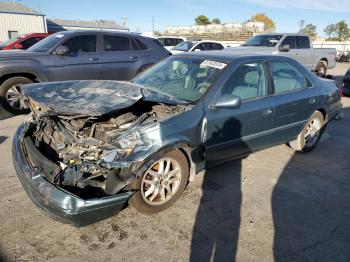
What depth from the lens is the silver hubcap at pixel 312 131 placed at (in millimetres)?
4910

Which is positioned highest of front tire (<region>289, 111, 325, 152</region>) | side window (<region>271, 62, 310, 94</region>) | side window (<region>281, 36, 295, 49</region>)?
side window (<region>281, 36, 295, 49</region>)

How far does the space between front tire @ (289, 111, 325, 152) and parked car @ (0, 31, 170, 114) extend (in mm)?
4395

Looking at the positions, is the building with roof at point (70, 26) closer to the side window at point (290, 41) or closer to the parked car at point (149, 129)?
the side window at point (290, 41)

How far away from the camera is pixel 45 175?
8.64 feet

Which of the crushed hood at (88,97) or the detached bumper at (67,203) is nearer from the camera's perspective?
the detached bumper at (67,203)

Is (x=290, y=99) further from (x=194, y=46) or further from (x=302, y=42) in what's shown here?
(x=194, y=46)

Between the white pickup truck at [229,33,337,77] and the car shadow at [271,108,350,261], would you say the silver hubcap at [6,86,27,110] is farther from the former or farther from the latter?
the white pickup truck at [229,33,337,77]

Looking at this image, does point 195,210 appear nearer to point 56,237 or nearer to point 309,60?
point 56,237

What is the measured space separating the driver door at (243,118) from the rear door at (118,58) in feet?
13.9

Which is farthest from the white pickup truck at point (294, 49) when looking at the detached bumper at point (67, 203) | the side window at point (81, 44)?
the detached bumper at point (67, 203)

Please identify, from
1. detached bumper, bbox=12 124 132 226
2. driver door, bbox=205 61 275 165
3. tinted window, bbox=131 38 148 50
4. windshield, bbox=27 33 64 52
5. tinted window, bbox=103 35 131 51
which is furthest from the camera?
tinted window, bbox=131 38 148 50

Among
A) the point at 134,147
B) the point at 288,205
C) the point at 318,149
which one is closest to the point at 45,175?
the point at 134,147

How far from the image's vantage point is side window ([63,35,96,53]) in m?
6.84

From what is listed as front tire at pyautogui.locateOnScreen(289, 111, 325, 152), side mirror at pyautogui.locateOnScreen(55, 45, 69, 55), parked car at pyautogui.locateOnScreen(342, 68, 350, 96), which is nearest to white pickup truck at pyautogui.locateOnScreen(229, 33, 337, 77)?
parked car at pyautogui.locateOnScreen(342, 68, 350, 96)
